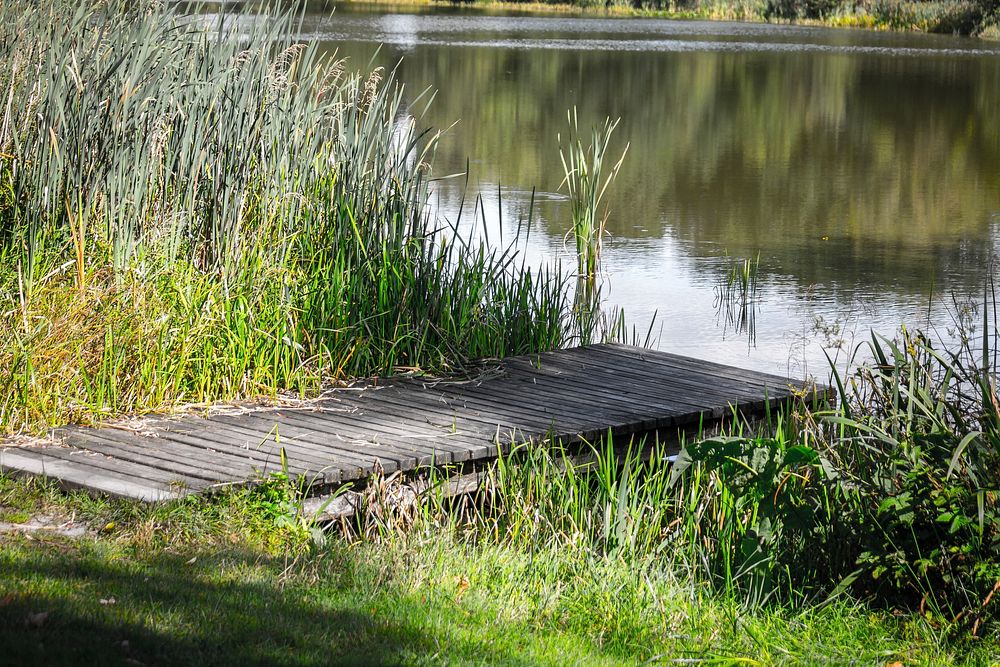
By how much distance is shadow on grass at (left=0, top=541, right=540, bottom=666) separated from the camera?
2682 mm

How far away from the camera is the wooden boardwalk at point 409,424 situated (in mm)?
4062

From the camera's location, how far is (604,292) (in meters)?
8.91

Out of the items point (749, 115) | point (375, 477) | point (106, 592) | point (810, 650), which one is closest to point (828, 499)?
point (810, 650)

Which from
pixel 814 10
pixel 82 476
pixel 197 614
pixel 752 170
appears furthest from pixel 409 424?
pixel 814 10

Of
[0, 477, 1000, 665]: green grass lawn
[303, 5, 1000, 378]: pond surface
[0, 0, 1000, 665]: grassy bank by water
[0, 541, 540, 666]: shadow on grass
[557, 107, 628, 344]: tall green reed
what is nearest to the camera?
[0, 541, 540, 666]: shadow on grass

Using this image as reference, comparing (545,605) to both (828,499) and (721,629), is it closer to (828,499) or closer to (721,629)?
(721,629)

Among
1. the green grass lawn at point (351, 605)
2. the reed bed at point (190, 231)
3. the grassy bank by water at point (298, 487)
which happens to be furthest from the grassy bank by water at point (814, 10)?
the green grass lawn at point (351, 605)

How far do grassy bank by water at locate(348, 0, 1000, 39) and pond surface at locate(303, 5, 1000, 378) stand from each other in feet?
25.7

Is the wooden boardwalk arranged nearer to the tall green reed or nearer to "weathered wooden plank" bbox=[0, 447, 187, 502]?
"weathered wooden plank" bbox=[0, 447, 187, 502]

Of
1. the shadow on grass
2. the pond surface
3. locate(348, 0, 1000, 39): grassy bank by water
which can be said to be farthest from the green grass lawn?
locate(348, 0, 1000, 39): grassy bank by water

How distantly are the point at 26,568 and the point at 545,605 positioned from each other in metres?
1.34

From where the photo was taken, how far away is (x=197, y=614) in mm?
2965

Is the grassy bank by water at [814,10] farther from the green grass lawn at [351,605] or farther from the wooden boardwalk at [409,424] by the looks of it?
the green grass lawn at [351,605]

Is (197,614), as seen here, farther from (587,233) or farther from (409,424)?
(587,233)
